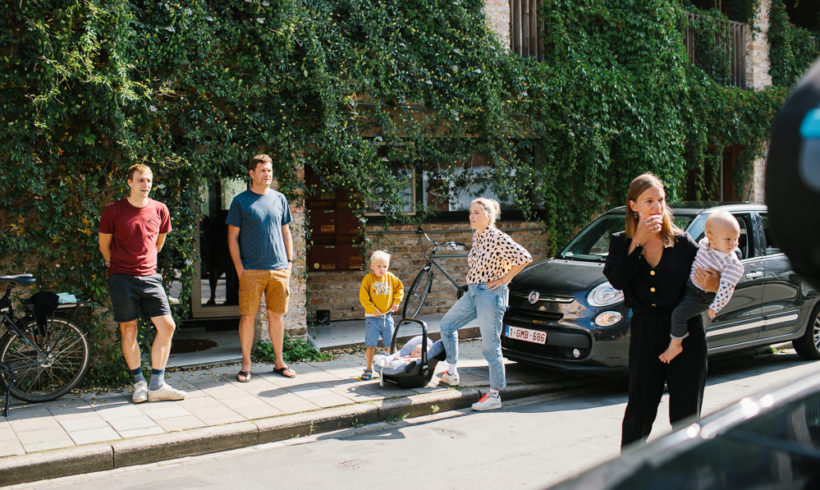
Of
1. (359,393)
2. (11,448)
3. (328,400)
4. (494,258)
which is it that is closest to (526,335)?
(494,258)

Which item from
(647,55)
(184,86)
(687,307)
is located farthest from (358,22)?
(687,307)

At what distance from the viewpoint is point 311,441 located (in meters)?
5.79

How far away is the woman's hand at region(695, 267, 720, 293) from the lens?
393 cm

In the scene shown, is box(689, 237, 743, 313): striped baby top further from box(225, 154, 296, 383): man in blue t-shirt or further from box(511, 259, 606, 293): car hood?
box(225, 154, 296, 383): man in blue t-shirt

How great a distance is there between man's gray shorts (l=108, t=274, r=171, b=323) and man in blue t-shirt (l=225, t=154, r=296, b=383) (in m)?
0.90

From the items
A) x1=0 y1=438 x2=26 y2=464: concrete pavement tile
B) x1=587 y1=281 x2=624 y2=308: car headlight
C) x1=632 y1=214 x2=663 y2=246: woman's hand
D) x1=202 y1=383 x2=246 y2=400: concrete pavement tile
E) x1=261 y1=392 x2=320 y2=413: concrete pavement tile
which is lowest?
x1=261 y1=392 x2=320 y2=413: concrete pavement tile

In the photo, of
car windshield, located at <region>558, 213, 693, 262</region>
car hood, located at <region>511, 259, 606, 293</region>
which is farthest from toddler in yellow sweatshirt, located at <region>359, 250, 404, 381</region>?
car windshield, located at <region>558, 213, 693, 262</region>

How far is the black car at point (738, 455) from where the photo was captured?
4.54 ft

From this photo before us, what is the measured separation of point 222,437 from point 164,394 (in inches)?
48.0

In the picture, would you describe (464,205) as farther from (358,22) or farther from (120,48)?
(120,48)

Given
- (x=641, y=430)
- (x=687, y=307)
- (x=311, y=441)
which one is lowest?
(x=311, y=441)

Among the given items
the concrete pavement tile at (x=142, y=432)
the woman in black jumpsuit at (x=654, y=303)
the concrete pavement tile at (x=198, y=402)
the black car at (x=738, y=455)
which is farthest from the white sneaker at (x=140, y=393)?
the black car at (x=738, y=455)

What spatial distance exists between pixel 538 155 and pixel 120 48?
7026 mm

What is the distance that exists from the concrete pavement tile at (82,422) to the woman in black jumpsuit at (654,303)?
165 inches
